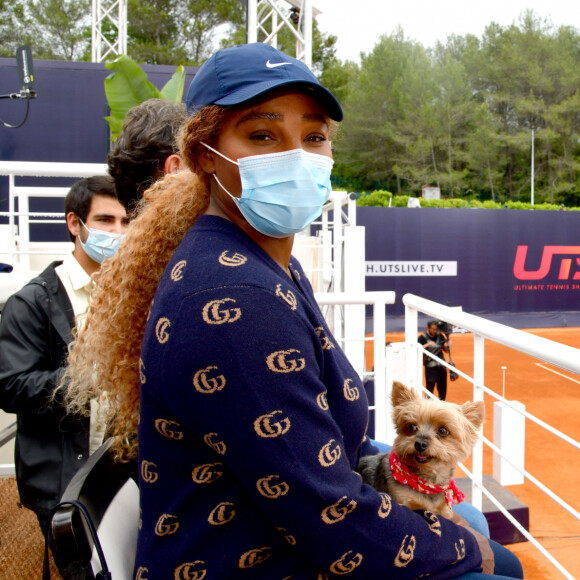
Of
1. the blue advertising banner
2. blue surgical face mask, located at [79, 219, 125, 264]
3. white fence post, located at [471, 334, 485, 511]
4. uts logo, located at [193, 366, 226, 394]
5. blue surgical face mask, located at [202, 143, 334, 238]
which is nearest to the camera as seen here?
uts logo, located at [193, 366, 226, 394]

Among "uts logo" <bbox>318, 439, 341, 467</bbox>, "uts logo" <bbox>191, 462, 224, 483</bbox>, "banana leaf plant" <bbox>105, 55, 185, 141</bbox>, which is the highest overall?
"banana leaf plant" <bbox>105, 55, 185, 141</bbox>

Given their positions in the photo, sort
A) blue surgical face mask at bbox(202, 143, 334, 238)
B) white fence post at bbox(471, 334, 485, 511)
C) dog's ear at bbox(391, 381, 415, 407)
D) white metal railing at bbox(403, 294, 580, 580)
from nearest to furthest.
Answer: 1. blue surgical face mask at bbox(202, 143, 334, 238)
2. white metal railing at bbox(403, 294, 580, 580)
3. dog's ear at bbox(391, 381, 415, 407)
4. white fence post at bbox(471, 334, 485, 511)

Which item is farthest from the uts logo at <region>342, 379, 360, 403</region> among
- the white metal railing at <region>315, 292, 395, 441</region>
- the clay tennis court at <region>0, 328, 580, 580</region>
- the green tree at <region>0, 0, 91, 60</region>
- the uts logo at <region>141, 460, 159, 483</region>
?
the green tree at <region>0, 0, 91, 60</region>

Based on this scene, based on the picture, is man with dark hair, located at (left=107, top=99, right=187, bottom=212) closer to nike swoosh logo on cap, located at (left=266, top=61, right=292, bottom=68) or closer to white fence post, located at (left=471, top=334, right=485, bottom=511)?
nike swoosh logo on cap, located at (left=266, top=61, right=292, bottom=68)

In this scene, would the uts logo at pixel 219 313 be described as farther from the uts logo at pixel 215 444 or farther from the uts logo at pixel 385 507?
the uts logo at pixel 385 507

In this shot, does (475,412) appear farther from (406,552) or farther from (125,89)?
(125,89)

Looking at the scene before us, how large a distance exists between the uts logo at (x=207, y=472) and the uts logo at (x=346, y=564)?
23 cm

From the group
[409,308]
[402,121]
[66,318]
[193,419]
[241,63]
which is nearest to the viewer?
[193,419]

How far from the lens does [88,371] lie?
1297 mm

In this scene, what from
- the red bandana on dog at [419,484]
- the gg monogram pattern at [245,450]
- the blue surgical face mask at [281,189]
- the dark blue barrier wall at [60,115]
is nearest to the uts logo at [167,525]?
the gg monogram pattern at [245,450]

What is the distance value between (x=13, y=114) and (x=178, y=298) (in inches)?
441

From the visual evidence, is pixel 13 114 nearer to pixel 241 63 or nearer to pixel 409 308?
pixel 409 308

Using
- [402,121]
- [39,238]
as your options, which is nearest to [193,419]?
[39,238]

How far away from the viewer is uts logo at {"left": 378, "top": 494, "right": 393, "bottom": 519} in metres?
0.90
